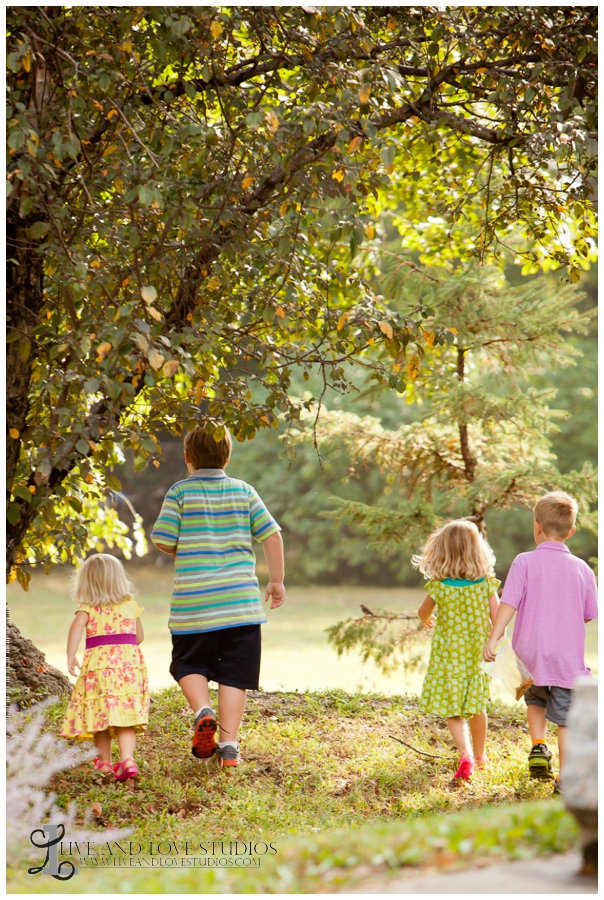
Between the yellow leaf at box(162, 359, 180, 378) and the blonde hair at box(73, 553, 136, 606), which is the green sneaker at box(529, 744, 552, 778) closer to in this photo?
the blonde hair at box(73, 553, 136, 606)

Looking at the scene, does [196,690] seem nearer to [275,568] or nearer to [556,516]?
[275,568]

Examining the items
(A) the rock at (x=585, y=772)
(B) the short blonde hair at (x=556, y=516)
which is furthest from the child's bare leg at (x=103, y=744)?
(A) the rock at (x=585, y=772)

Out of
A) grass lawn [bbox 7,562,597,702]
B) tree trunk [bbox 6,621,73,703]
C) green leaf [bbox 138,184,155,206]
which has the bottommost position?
grass lawn [bbox 7,562,597,702]

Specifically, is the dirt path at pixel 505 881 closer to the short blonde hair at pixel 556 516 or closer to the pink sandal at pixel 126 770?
the pink sandal at pixel 126 770

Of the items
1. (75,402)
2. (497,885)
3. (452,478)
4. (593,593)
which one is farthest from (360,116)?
(452,478)

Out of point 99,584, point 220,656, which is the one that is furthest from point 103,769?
point 99,584

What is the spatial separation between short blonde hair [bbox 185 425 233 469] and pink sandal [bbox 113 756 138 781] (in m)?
1.50

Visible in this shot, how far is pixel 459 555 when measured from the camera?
185 inches

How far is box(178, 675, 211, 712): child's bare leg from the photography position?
4.24m

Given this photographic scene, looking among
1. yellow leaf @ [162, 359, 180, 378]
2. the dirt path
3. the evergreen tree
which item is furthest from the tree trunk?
the dirt path

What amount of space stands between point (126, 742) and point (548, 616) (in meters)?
2.19

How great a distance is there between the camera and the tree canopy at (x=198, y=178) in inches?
136

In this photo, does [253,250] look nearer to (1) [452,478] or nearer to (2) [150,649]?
(1) [452,478]

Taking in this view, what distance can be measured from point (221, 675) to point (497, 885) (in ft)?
7.81
